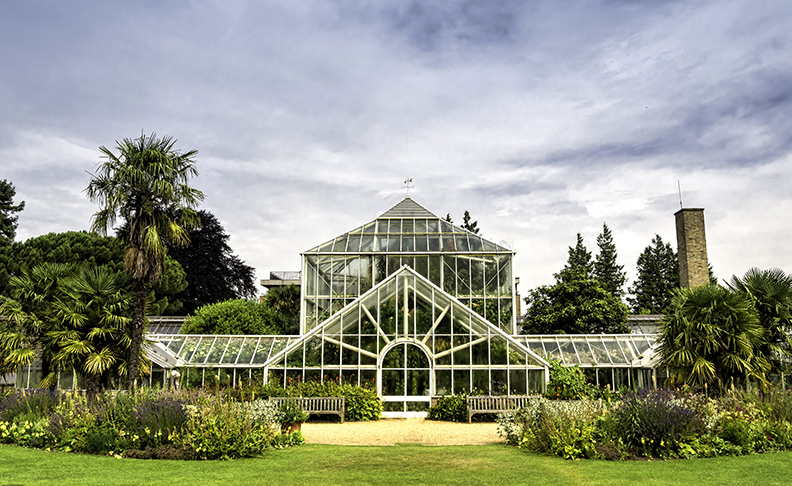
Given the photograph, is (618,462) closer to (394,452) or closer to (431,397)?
(394,452)

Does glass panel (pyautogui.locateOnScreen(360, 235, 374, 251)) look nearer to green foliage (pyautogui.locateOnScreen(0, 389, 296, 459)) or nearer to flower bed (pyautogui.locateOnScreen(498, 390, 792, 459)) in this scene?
green foliage (pyautogui.locateOnScreen(0, 389, 296, 459))

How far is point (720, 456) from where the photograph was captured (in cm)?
977

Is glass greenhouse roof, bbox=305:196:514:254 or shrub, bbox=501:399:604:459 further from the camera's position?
glass greenhouse roof, bbox=305:196:514:254

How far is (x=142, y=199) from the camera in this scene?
1491 centimetres

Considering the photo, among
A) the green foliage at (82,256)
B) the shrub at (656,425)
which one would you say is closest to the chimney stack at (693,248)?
the shrub at (656,425)

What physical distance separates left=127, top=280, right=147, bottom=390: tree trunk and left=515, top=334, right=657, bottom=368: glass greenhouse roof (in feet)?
38.0

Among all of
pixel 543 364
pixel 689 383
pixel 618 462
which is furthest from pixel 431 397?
pixel 618 462

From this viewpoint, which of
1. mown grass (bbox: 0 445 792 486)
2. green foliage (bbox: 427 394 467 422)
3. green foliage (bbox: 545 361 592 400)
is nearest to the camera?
mown grass (bbox: 0 445 792 486)

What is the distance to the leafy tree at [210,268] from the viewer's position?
126 ft

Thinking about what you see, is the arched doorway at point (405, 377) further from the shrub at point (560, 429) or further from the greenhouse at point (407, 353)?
the shrub at point (560, 429)

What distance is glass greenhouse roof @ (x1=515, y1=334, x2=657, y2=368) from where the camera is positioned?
63.6ft

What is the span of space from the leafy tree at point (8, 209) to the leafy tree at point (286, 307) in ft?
61.1

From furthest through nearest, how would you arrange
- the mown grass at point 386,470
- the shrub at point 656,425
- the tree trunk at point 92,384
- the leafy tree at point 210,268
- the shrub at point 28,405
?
the leafy tree at point 210,268 < the tree trunk at point 92,384 < the shrub at point 28,405 < the shrub at point 656,425 < the mown grass at point 386,470

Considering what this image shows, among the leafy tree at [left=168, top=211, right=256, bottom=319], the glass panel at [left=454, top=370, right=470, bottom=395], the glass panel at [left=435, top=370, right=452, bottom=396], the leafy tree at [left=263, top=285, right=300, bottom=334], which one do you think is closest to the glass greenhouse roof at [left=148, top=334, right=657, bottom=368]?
the glass panel at [left=454, top=370, right=470, bottom=395]
